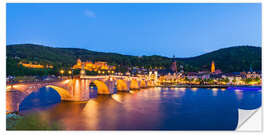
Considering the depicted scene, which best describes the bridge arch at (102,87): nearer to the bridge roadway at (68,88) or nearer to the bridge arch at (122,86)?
the bridge roadway at (68,88)

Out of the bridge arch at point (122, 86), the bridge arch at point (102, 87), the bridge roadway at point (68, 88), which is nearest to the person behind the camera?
the bridge roadway at point (68, 88)

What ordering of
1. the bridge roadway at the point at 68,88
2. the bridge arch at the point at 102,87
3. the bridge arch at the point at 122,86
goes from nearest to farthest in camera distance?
the bridge roadway at the point at 68,88 → the bridge arch at the point at 102,87 → the bridge arch at the point at 122,86

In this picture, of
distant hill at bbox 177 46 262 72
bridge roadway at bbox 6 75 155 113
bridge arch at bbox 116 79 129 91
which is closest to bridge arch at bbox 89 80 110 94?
bridge roadway at bbox 6 75 155 113

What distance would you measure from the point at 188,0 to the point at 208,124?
1079 cm

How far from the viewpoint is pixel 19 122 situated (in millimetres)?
8602

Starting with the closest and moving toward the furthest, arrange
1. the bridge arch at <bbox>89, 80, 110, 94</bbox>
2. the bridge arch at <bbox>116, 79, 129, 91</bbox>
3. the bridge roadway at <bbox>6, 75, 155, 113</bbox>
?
the bridge roadway at <bbox>6, 75, 155, 113</bbox> → the bridge arch at <bbox>89, 80, 110, 94</bbox> → the bridge arch at <bbox>116, 79, 129, 91</bbox>

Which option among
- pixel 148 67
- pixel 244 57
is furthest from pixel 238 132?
pixel 148 67

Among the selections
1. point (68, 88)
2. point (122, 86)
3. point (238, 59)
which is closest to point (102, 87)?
point (122, 86)

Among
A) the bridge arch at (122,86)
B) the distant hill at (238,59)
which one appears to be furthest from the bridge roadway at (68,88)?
the distant hill at (238,59)

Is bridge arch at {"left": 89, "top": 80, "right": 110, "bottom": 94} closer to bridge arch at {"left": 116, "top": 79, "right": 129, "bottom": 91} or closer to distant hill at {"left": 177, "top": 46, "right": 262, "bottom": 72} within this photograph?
bridge arch at {"left": 116, "top": 79, "right": 129, "bottom": 91}

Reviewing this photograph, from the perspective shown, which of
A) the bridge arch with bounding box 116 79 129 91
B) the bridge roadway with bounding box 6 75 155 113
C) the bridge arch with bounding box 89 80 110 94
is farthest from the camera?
the bridge arch with bounding box 116 79 129 91

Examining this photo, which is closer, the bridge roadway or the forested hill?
the bridge roadway

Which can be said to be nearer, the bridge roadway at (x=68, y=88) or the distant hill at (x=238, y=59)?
the bridge roadway at (x=68, y=88)
